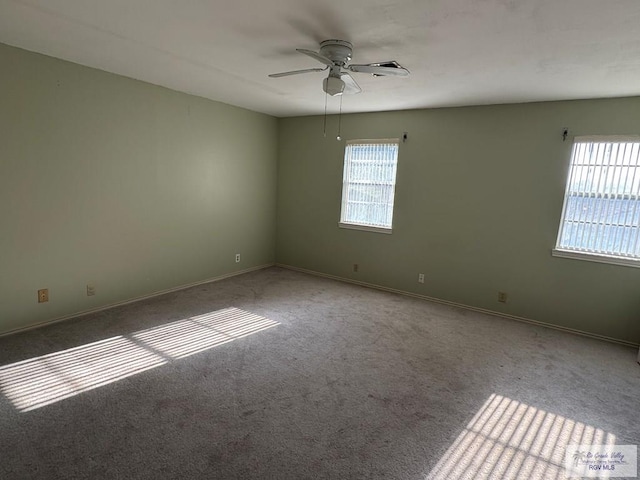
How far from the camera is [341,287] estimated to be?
4965 millimetres

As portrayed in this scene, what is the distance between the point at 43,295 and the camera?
3.20 metres

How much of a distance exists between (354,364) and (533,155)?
9.75 ft

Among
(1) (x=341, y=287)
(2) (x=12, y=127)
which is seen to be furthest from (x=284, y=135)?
(2) (x=12, y=127)

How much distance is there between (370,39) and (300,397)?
2485 mm

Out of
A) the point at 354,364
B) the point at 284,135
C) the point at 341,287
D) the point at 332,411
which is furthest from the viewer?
the point at 284,135

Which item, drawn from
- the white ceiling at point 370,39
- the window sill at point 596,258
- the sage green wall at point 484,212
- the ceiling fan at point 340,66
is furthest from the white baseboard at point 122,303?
the window sill at point 596,258

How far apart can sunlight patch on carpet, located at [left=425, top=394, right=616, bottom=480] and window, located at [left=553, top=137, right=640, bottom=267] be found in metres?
2.09

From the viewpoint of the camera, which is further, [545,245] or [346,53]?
[545,245]

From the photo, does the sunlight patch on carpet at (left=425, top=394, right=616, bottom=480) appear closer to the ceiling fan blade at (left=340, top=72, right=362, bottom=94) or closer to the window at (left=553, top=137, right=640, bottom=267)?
the window at (left=553, top=137, right=640, bottom=267)

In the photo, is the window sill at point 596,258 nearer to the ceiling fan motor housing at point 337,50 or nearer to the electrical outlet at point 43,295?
the ceiling fan motor housing at point 337,50

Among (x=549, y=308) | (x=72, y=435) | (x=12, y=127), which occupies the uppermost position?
(x=12, y=127)

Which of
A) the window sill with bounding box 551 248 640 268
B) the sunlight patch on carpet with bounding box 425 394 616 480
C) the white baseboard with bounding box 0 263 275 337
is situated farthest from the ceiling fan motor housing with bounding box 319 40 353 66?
the white baseboard with bounding box 0 263 275 337

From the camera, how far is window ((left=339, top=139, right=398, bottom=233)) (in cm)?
476

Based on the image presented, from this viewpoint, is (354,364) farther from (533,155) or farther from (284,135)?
(284,135)
